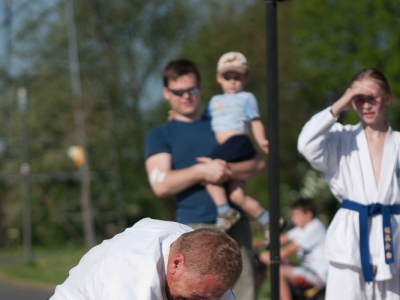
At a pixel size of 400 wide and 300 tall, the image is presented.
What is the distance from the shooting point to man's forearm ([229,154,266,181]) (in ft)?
17.1

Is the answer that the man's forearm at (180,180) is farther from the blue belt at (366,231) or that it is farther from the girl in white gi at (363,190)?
the blue belt at (366,231)

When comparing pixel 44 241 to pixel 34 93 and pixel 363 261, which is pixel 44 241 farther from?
pixel 363 261

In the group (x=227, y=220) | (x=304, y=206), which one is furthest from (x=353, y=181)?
(x=304, y=206)

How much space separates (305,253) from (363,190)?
16.7ft

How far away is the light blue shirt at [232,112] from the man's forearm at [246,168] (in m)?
0.26

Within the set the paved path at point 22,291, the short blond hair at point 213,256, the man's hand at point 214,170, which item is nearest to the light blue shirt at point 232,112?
the man's hand at point 214,170

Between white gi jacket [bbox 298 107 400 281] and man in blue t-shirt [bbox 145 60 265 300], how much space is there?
0.80 metres

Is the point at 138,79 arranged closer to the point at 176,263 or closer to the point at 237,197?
the point at 237,197

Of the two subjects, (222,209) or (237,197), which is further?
(237,197)

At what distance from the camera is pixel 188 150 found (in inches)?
207

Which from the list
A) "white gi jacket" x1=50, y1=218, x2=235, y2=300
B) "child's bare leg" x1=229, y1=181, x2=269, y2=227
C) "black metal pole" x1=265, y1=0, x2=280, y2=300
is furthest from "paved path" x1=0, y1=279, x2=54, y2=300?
"white gi jacket" x1=50, y1=218, x2=235, y2=300

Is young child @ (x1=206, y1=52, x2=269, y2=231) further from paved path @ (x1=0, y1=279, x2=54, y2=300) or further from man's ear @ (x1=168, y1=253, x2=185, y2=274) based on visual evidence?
paved path @ (x1=0, y1=279, x2=54, y2=300)

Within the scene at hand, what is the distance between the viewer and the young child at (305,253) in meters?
8.79

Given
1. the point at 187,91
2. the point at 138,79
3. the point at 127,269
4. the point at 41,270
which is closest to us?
the point at 127,269
